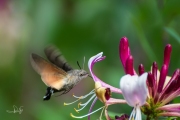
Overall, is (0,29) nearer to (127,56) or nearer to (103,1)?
(103,1)

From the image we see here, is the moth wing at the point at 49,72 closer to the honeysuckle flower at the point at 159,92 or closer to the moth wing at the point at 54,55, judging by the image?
the moth wing at the point at 54,55

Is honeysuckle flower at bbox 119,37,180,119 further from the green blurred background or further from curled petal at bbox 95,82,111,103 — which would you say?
the green blurred background

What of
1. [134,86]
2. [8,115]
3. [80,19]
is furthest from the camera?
[80,19]

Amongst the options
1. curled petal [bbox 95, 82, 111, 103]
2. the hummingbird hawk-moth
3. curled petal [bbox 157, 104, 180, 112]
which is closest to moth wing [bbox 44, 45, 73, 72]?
the hummingbird hawk-moth

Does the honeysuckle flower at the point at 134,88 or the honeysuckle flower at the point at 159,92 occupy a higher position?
the honeysuckle flower at the point at 134,88

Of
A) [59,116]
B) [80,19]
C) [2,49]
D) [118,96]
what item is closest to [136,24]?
[118,96]

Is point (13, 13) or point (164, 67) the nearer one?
point (164, 67)

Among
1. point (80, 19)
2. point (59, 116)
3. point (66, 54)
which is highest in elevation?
point (80, 19)

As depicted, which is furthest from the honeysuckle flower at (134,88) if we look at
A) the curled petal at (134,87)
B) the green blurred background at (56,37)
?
the green blurred background at (56,37)

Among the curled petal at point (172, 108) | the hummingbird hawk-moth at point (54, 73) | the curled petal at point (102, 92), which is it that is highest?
the hummingbird hawk-moth at point (54, 73)
